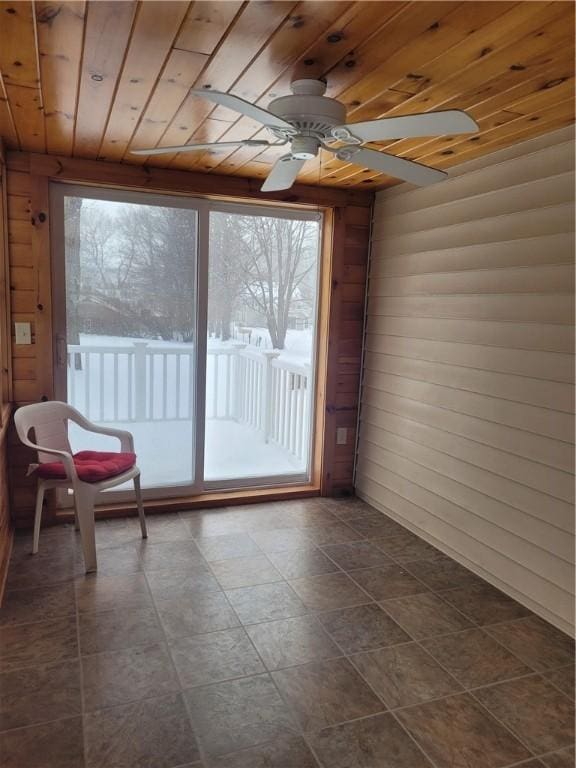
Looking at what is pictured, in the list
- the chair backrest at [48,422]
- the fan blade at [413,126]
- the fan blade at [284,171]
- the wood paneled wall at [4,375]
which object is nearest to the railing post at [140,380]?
the chair backrest at [48,422]

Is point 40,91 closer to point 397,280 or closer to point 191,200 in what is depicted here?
point 191,200

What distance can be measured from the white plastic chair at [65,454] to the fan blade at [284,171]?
5.49ft

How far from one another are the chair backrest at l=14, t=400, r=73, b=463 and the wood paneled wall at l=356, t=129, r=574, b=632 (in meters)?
2.05

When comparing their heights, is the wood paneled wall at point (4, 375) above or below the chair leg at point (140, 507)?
above

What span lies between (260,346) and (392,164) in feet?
6.79

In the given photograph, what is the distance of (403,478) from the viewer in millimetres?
3545

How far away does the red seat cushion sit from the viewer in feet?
9.24

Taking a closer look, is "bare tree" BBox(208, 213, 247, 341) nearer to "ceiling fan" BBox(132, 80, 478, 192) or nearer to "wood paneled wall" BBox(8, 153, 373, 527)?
"wood paneled wall" BBox(8, 153, 373, 527)

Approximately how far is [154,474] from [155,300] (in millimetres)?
1176

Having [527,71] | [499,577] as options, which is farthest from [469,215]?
[499,577]

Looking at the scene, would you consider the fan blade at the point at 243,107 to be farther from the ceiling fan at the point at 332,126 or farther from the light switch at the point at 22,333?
the light switch at the point at 22,333

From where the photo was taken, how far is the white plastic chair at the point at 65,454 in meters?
2.76

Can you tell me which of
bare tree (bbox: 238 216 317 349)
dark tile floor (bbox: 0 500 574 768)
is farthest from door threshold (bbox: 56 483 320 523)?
bare tree (bbox: 238 216 317 349)

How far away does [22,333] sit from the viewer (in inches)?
125
